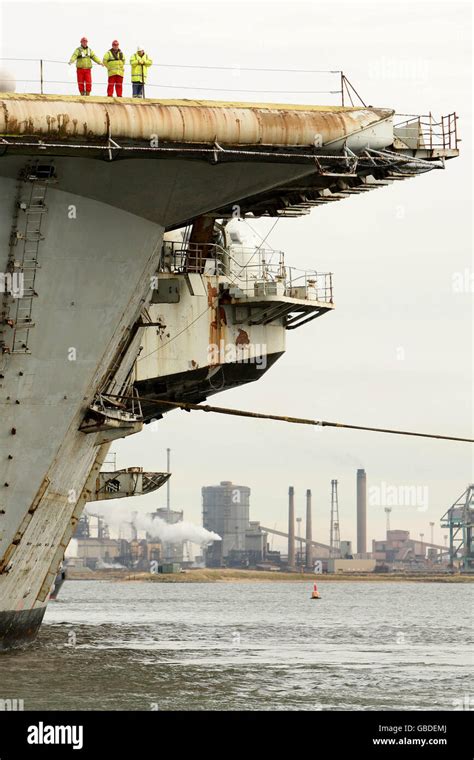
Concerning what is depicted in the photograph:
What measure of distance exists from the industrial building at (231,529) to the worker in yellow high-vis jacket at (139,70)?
15867 centimetres

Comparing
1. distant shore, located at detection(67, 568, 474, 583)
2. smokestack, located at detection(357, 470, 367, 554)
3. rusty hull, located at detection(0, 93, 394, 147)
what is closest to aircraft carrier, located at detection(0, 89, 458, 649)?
rusty hull, located at detection(0, 93, 394, 147)

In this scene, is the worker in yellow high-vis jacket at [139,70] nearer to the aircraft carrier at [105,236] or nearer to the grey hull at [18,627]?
the aircraft carrier at [105,236]

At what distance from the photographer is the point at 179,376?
2736 cm

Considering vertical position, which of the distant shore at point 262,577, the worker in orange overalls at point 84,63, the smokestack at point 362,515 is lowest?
the distant shore at point 262,577

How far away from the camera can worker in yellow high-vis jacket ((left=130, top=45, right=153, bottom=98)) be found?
24062mm

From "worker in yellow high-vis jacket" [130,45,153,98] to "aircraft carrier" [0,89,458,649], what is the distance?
185 cm

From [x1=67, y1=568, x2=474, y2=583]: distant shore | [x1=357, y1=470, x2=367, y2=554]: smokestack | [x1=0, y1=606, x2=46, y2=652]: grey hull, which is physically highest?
[x1=357, y1=470, x2=367, y2=554]: smokestack

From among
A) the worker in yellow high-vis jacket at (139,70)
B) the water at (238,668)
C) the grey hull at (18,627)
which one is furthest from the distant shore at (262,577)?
the worker in yellow high-vis jacket at (139,70)

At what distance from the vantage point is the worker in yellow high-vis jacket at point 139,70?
2406 cm

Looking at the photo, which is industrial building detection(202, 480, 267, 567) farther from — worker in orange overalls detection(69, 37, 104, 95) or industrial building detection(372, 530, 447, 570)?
worker in orange overalls detection(69, 37, 104, 95)

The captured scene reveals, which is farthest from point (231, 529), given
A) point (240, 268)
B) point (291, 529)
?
point (240, 268)

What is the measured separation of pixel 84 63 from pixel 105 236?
3128 millimetres
